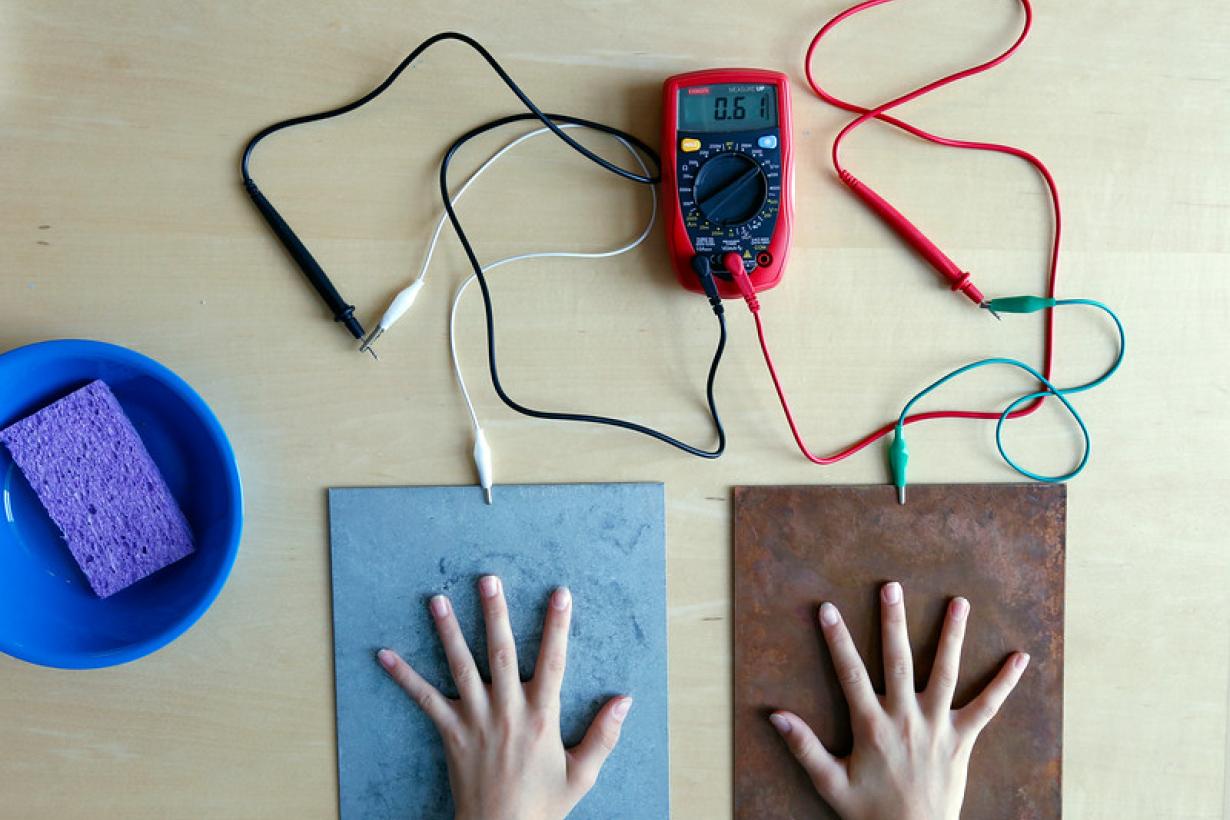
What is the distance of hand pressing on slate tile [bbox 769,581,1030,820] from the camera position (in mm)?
752

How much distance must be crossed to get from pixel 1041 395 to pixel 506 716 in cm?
58

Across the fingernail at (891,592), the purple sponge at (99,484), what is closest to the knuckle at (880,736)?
the fingernail at (891,592)

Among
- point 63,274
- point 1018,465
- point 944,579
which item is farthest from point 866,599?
point 63,274

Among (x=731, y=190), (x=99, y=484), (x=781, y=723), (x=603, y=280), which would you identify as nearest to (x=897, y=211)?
(x=731, y=190)

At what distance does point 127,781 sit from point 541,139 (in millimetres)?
729

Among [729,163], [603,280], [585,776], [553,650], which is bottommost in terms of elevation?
[585,776]

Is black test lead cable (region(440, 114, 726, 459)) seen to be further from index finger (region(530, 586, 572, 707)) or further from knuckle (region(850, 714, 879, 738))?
knuckle (region(850, 714, 879, 738))

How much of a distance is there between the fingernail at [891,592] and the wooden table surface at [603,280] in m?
0.08

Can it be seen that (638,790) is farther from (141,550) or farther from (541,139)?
(541,139)

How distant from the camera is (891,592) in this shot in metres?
0.76

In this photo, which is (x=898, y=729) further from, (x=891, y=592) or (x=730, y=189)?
(x=730, y=189)

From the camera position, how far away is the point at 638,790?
779mm

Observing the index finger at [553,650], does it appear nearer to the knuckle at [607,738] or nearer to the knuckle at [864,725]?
the knuckle at [607,738]

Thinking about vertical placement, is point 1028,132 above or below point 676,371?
above
